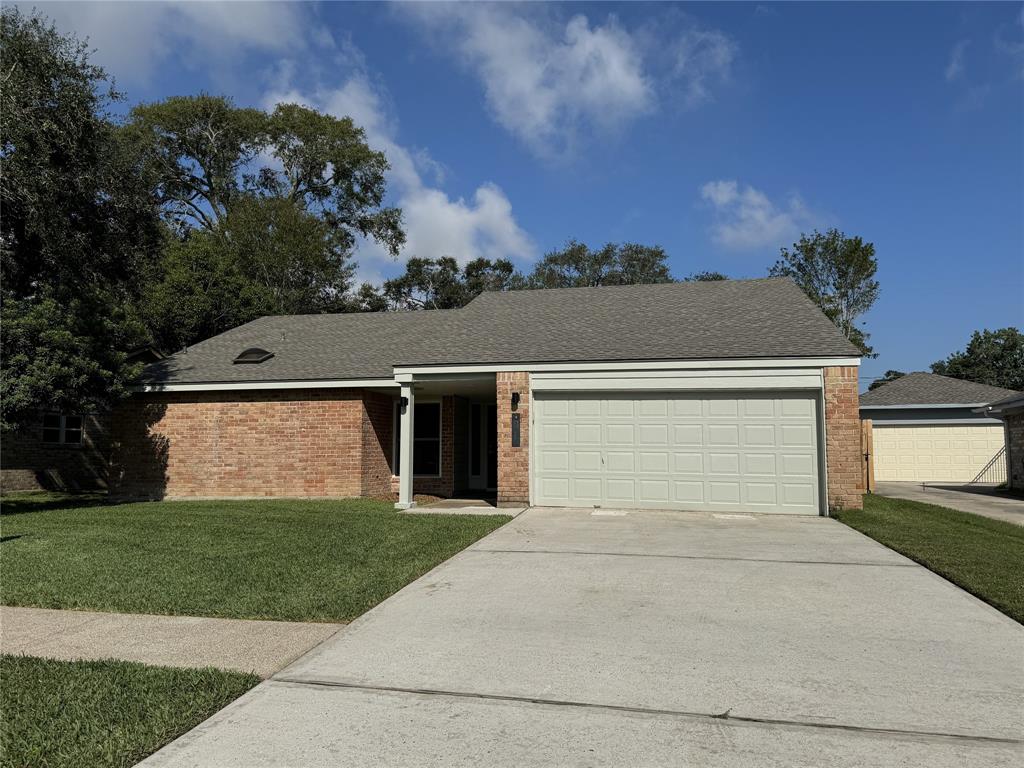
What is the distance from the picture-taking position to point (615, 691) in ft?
13.7

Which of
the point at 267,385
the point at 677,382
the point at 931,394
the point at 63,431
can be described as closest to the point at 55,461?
the point at 63,431

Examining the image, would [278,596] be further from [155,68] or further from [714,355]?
[155,68]

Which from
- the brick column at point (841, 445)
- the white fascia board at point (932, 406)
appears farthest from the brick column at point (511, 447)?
the white fascia board at point (932, 406)

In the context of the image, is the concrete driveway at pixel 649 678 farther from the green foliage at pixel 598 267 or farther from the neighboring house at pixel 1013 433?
the green foliage at pixel 598 267

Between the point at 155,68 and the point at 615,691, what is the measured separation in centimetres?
1686

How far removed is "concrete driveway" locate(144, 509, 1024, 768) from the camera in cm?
344

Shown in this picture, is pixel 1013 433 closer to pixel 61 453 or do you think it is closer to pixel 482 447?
pixel 482 447

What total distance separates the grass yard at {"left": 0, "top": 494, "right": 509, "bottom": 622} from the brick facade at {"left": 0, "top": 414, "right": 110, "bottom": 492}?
259 inches

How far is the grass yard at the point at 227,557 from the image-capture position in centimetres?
628

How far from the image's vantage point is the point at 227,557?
8.27m

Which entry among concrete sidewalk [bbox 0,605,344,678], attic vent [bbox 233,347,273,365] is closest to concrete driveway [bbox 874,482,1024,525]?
concrete sidewalk [bbox 0,605,344,678]

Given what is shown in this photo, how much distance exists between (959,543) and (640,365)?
18.6ft

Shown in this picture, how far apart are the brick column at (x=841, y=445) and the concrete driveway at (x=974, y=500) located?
9.83 feet

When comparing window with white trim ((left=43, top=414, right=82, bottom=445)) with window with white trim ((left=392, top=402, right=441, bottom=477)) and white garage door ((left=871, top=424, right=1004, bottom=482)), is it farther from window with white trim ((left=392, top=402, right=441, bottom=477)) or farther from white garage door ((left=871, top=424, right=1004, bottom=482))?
white garage door ((left=871, top=424, right=1004, bottom=482))
